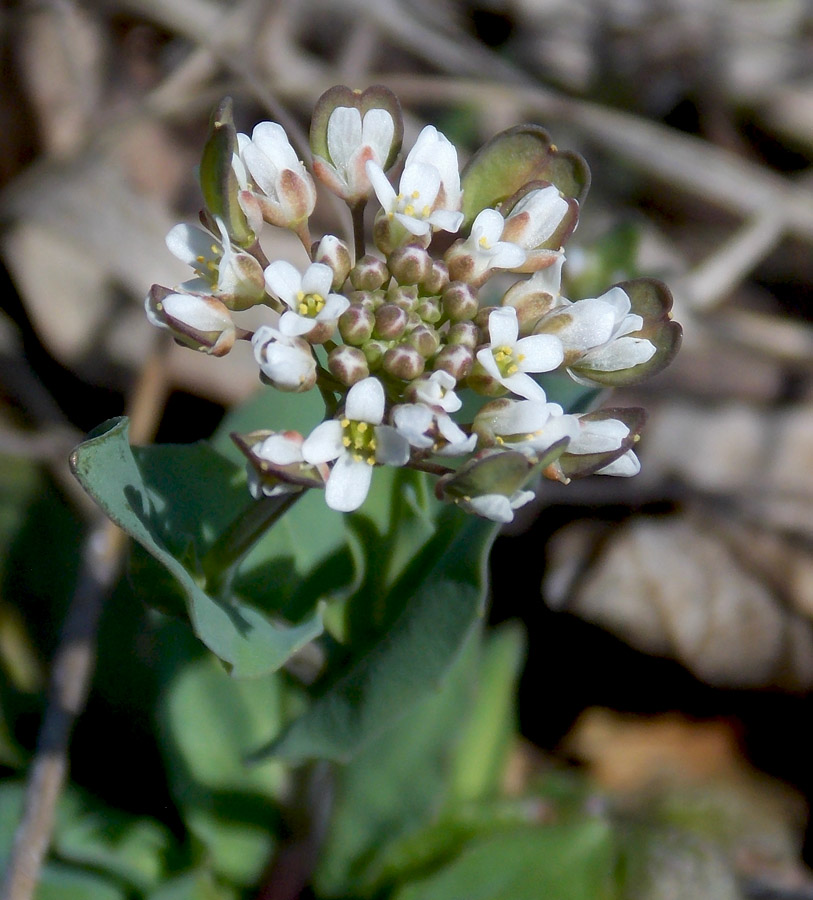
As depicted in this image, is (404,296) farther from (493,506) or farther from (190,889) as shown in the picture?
(190,889)

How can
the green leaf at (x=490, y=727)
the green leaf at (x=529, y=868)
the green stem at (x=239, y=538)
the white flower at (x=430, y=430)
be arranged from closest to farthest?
1. the white flower at (x=430, y=430)
2. the green stem at (x=239, y=538)
3. the green leaf at (x=529, y=868)
4. the green leaf at (x=490, y=727)

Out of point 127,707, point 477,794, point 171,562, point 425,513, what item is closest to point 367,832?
point 477,794

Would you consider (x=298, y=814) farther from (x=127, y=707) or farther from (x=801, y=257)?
(x=801, y=257)

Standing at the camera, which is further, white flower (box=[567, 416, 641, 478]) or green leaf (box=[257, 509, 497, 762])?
green leaf (box=[257, 509, 497, 762])

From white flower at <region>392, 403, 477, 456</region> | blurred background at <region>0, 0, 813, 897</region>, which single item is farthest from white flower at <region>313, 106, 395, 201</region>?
blurred background at <region>0, 0, 813, 897</region>

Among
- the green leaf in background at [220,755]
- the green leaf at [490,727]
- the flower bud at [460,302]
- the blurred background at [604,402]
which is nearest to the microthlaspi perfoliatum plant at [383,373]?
the flower bud at [460,302]

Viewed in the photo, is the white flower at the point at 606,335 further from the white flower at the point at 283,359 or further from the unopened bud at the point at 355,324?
the white flower at the point at 283,359

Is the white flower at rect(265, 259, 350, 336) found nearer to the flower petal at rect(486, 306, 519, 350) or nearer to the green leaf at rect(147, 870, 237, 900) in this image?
the flower petal at rect(486, 306, 519, 350)
